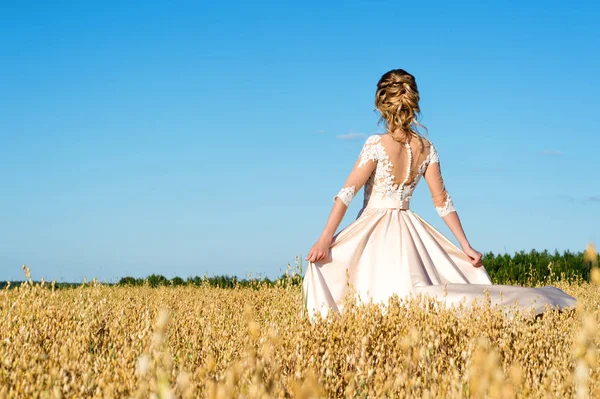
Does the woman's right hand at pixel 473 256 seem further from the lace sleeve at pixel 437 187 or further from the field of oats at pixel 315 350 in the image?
the field of oats at pixel 315 350

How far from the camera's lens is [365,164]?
212 inches

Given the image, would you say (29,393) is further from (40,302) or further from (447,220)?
(447,220)

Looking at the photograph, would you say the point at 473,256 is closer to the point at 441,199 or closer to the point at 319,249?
the point at 441,199

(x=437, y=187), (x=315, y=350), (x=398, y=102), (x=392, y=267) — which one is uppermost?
(x=398, y=102)

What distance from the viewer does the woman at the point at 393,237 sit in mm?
5188

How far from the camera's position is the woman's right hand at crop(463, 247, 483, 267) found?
5.49 m

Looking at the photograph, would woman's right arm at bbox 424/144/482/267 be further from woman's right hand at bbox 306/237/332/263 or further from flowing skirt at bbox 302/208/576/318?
woman's right hand at bbox 306/237/332/263

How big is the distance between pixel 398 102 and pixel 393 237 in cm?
122

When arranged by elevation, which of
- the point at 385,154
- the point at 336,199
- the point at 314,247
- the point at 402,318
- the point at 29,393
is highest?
the point at 385,154

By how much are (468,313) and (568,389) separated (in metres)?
1.57

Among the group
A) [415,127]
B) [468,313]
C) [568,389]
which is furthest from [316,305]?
[568,389]

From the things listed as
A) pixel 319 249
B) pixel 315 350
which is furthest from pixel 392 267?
pixel 315 350

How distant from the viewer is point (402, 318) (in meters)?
4.02

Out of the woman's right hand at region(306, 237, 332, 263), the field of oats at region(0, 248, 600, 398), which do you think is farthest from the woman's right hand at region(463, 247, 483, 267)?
the woman's right hand at region(306, 237, 332, 263)
